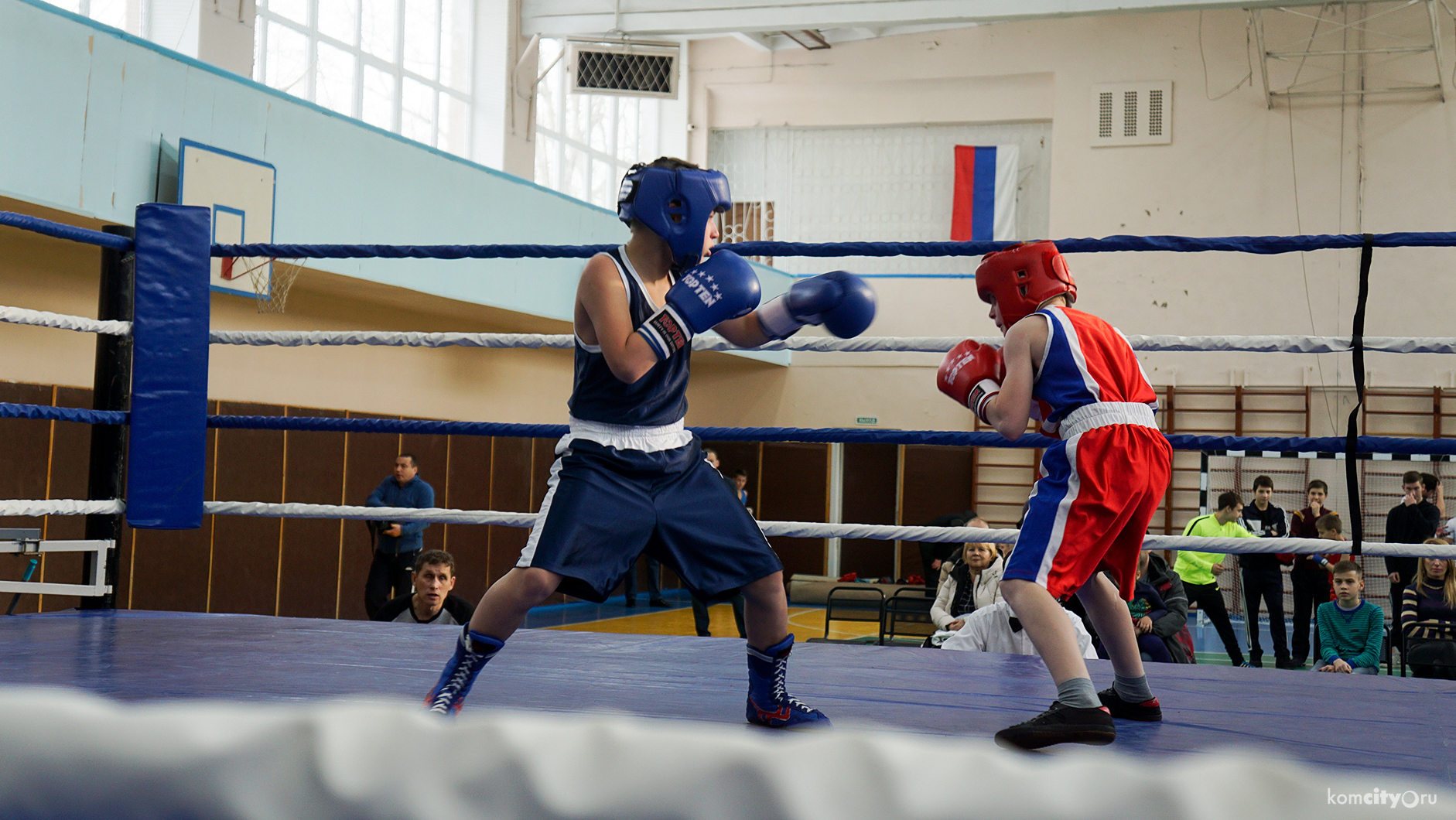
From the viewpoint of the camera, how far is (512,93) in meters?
10.7

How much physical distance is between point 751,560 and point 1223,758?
4.91 ft

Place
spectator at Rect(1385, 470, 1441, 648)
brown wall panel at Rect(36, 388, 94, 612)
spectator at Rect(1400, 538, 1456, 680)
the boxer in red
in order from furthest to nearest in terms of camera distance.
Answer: spectator at Rect(1385, 470, 1441, 648)
brown wall panel at Rect(36, 388, 94, 612)
spectator at Rect(1400, 538, 1456, 680)
the boxer in red

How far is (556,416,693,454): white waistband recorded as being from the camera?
182 centimetres

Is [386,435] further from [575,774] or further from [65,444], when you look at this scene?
[575,774]

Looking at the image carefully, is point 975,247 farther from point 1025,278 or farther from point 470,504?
point 470,504

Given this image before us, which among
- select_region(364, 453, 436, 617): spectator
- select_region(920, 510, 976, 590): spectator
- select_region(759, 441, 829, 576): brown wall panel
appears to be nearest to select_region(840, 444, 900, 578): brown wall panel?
select_region(759, 441, 829, 576): brown wall panel

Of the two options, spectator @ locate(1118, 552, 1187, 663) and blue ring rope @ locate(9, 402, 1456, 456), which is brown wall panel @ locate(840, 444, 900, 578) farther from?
blue ring rope @ locate(9, 402, 1456, 456)

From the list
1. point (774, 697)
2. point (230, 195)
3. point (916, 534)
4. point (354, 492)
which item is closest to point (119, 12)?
point (230, 195)

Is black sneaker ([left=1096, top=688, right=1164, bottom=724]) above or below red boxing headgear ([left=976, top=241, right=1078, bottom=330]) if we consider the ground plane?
below

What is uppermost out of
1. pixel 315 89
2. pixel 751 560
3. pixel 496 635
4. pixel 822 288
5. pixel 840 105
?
Answer: pixel 840 105

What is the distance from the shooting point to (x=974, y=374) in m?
2.02

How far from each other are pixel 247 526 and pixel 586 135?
5.88 meters

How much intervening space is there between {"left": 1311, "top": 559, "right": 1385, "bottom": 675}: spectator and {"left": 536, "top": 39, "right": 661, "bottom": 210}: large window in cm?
788

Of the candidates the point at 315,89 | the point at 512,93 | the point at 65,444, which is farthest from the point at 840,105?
the point at 65,444
